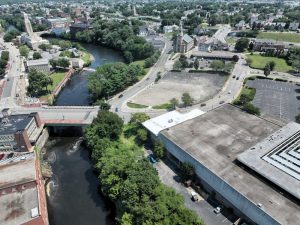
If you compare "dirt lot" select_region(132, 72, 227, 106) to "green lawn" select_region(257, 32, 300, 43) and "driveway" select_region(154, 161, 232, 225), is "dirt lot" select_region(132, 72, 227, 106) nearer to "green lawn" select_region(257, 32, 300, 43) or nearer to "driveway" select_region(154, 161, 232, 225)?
"driveway" select_region(154, 161, 232, 225)

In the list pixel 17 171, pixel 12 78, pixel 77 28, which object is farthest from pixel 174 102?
pixel 77 28

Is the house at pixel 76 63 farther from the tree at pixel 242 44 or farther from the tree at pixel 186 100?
the tree at pixel 242 44

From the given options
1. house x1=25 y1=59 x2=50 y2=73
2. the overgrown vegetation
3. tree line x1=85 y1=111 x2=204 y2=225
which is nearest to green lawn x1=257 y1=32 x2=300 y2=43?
the overgrown vegetation

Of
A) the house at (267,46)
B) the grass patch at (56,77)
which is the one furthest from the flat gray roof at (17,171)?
the house at (267,46)

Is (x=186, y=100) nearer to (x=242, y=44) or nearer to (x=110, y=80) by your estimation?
(x=110, y=80)

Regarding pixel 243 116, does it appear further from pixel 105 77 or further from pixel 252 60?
pixel 252 60
